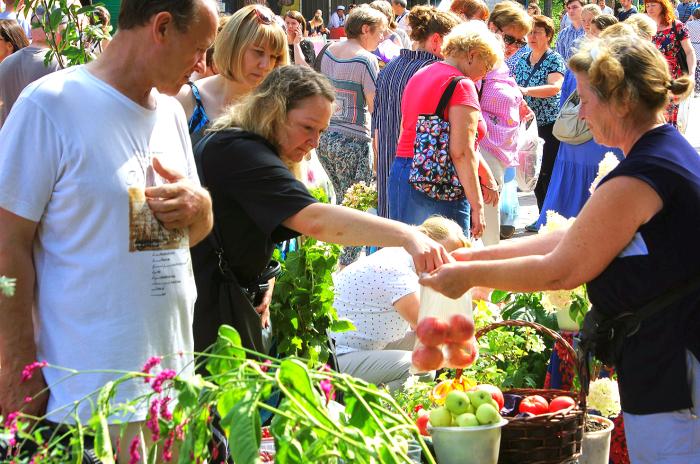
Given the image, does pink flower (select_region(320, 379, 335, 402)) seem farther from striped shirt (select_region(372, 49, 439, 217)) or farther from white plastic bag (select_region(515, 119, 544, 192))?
white plastic bag (select_region(515, 119, 544, 192))

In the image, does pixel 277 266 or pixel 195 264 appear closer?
pixel 195 264

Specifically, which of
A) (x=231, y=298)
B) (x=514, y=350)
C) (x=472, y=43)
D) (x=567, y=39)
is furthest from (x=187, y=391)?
(x=567, y=39)

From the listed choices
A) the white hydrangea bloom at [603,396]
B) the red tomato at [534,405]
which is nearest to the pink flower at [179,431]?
the red tomato at [534,405]

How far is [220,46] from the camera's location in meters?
4.45

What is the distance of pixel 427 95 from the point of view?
18.5 ft

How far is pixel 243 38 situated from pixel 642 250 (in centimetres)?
232

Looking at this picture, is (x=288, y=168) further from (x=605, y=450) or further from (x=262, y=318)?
(x=605, y=450)

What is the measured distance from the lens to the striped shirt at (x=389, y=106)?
639cm

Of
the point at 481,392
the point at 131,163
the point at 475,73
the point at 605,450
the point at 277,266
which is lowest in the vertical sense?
the point at 605,450

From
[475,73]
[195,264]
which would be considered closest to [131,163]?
[195,264]

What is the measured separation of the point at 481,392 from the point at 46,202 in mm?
1585

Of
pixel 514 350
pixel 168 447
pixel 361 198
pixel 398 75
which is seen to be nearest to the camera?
pixel 168 447

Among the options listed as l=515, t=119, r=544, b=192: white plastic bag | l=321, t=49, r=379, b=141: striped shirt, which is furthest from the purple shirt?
l=321, t=49, r=379, b=141: striped shirt

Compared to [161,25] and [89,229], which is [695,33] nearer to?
→ [161,25]
